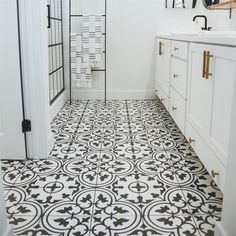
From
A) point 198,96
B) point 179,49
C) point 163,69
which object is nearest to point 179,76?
point 179,49

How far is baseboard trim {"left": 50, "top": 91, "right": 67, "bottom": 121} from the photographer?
3080 millimetres

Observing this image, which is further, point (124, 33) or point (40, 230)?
point (124, 33)

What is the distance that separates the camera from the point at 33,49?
1.94 metres

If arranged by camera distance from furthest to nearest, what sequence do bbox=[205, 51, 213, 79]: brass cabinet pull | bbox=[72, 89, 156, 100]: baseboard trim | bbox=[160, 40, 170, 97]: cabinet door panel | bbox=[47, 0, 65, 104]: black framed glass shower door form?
bbox=[72, 89, 156, 100]: baseboard trim, bbox=[47, 0, 65, 104]: black framed glass shower door, bbox=[160, 40, 170, 97]: cabinet door panel, bbox=[205, 51, 213, 79]: brass cabinet pull

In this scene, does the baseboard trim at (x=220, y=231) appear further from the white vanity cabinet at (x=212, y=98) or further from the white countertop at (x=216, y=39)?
the white countertop at (x=216, y=39)

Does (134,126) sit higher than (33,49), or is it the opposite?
(33,49)

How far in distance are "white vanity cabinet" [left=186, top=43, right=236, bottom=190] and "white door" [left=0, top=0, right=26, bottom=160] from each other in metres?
1.10

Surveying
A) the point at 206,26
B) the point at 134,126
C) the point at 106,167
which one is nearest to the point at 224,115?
the point at 106,167

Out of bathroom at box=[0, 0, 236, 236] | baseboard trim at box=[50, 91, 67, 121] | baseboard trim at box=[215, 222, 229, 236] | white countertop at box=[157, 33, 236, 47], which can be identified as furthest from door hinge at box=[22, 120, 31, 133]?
baseboard trim at box=[215, 222, 229, 236]

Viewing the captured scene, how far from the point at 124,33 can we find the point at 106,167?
2.29m

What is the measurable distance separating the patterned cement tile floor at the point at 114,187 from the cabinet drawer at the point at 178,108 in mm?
169

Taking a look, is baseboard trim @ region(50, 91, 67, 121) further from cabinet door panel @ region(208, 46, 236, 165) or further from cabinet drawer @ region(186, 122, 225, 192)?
cabinet door panel @ region(208, 46, 236, 165)

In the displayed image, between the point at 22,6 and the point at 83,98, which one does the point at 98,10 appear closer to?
the point at 83,98

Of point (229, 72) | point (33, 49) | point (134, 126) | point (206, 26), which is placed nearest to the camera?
point (229, 72)
